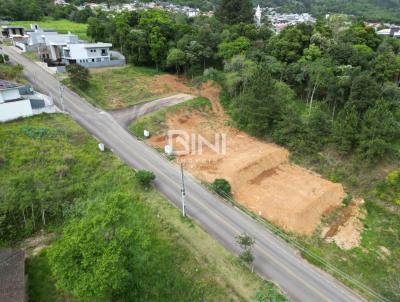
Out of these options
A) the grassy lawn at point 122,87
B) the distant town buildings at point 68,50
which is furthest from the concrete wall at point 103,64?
the grassy lawn at point 122,87

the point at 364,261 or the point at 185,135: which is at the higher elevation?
the point at 185,135

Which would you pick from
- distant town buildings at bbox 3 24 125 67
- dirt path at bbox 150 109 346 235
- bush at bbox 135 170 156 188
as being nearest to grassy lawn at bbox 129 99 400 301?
dirt path at bbox 150 109 346 235

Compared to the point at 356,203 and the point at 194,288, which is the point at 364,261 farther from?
the point at 194,288

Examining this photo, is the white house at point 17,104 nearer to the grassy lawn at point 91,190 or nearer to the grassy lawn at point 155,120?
the grassy lawn at point 91,190

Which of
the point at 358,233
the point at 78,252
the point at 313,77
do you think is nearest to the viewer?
the point at 78,252

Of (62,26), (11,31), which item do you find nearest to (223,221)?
(11,31)

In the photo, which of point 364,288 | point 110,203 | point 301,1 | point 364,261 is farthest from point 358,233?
point 301,1

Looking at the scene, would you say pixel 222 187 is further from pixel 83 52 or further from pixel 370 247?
pixel 83 52
